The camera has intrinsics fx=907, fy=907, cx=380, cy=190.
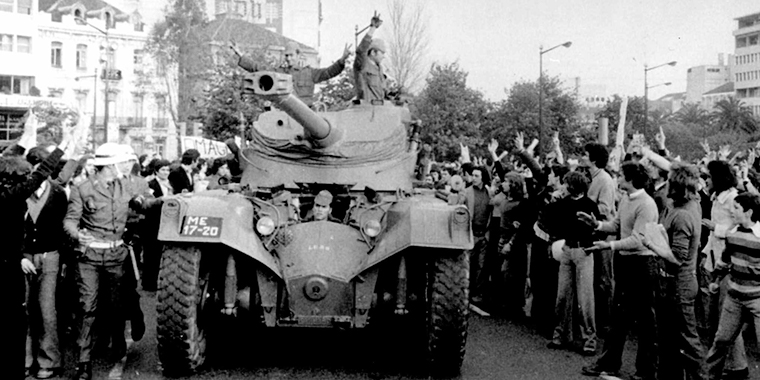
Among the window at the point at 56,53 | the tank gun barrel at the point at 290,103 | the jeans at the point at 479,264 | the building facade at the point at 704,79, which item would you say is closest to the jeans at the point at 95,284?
the tank gun barrel at the point at 290,103

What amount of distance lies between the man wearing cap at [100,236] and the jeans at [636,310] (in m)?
4.45

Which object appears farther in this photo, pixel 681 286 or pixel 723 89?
pixel 723 89

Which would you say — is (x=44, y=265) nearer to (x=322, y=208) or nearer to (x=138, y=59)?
(x=322, y=208)

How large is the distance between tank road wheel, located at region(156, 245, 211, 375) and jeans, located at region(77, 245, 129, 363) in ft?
1.71

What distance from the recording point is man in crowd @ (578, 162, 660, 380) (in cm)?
788

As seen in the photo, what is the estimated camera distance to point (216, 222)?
789 cm

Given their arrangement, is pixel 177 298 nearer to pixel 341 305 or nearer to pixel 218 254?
pixel 218 254

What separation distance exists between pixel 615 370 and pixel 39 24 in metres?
55.7

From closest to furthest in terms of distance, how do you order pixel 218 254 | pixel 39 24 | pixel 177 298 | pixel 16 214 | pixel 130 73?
pixel 16 214 → pixel 177 298 → pixel 218 254 → pixel 39 24 → pixel 130 73

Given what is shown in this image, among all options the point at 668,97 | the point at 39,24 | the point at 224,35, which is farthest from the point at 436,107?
the point at 668,97

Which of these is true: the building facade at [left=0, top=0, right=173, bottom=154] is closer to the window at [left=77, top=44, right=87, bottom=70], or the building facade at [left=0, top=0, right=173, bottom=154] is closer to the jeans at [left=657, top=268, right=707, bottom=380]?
the window at [left=77, top=44, right=87, bottom=70]

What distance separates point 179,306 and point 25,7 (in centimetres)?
5235

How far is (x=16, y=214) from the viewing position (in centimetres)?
617

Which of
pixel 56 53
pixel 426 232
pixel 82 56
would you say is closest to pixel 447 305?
pixel 426 232
